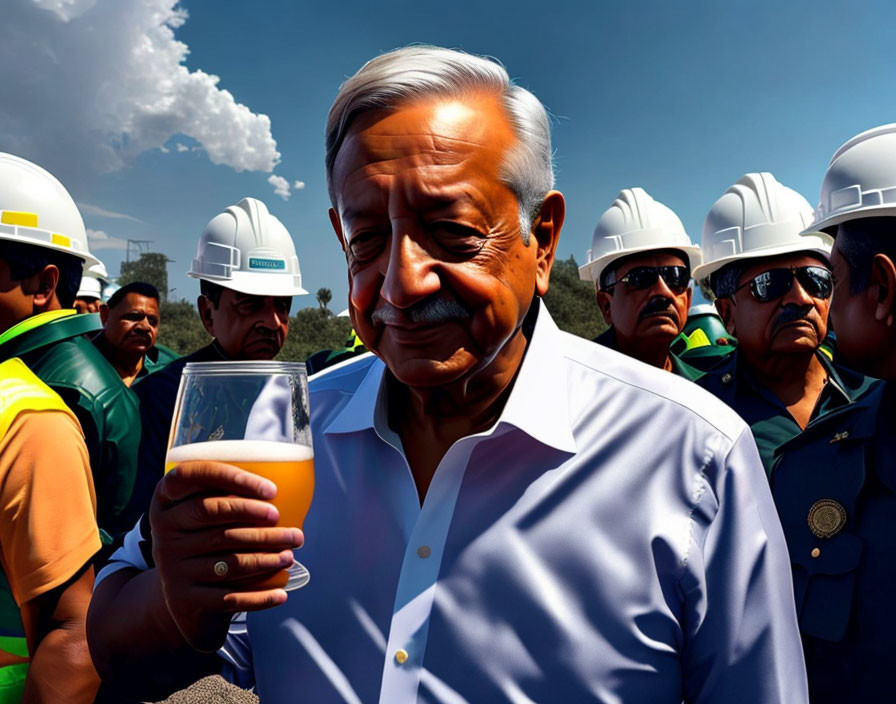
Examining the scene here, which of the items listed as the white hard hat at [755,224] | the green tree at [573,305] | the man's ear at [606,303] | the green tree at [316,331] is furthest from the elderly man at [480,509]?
the green tree at [316,331]

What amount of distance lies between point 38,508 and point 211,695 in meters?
4.69

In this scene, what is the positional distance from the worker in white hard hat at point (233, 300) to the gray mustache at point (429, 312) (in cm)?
338

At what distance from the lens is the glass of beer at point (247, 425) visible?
132cm

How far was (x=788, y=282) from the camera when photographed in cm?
449

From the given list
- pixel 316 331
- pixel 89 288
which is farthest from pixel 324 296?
pixel 89 288

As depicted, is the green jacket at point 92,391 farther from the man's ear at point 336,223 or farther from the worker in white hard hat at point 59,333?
the man's ear at point 336,223

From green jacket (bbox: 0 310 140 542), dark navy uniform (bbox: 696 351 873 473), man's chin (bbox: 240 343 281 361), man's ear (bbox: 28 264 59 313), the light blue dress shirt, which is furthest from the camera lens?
man's chin (bbox: 240 343 281 361)

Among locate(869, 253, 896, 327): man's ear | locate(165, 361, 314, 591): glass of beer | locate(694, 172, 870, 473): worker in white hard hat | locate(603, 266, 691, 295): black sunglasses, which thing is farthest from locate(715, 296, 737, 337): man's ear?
locate(165, 361, 314, 591): glass of beer

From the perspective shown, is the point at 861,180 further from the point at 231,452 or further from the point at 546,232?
the point at 231,452

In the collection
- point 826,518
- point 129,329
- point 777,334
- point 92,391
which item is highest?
point 777,334

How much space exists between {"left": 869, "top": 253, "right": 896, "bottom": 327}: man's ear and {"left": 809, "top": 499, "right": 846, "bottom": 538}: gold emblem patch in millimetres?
643

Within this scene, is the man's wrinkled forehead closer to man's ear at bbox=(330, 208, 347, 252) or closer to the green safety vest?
man's ear at bbox=(330, 208, 347, 252)

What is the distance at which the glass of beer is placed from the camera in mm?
1318

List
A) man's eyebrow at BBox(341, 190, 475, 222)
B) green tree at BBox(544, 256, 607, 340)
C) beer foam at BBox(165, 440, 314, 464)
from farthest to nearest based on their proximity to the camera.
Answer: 1. green tree at BBox(544, 256, 607, 340)
2. man's eyebrow at BBox(341, 190, 475, 222)
3. beer foam at BBox(165, 440, 314, 464)
